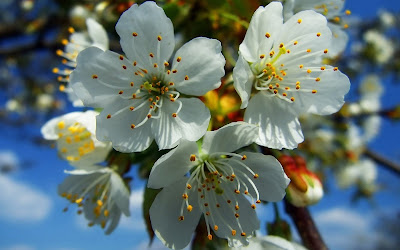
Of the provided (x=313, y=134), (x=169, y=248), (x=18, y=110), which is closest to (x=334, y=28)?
(x=169, y=248)

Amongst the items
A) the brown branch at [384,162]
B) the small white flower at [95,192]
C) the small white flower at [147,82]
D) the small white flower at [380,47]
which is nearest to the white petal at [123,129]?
the small white flower at [147,82]

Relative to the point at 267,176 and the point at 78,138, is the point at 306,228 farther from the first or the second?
the point at 78,138

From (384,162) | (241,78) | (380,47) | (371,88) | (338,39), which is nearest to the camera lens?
(241,78)

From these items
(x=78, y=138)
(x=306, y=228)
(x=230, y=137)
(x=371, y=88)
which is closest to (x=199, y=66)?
(x=230, y=137)

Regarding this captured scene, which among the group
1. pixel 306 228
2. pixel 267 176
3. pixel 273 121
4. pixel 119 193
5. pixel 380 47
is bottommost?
pixel 380 47

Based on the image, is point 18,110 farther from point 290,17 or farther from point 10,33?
point 290,17

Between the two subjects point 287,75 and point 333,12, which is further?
point 333,12

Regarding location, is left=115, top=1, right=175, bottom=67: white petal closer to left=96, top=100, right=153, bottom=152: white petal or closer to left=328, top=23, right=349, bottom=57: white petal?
left=96, top=100, right=153, bottom=152: white petal
